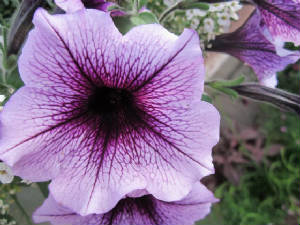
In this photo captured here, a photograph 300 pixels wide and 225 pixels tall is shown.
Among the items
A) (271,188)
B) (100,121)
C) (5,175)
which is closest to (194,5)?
(100,121)

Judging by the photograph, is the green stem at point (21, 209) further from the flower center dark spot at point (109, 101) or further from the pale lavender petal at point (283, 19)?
the pale lavender petal at point (283, 19)

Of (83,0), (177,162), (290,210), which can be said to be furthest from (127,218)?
(290,210)

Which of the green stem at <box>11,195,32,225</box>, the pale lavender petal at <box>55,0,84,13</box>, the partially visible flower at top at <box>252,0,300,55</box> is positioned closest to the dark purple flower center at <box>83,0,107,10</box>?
the pale lavender petal at <box>55,0,84,13</box>

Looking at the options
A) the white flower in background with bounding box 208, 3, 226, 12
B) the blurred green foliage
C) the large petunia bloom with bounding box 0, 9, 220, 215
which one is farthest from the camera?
the blurred green foliage

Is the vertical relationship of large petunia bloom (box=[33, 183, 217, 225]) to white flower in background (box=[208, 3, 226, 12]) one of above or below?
below

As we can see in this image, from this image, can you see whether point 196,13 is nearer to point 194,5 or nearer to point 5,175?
point 194,5

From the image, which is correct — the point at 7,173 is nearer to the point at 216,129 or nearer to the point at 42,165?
the point at 42,165

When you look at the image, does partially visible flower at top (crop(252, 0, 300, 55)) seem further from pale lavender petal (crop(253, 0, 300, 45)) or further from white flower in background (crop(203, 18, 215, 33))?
white flower in background (crop(203, 18, 215, 33))
